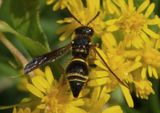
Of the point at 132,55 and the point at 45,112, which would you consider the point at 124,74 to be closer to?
the point at 132,55

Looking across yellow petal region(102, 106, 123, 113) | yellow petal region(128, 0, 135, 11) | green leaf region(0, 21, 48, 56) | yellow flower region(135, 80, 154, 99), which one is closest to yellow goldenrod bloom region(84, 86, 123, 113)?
yellow petal region(102, 106, 123, 113)

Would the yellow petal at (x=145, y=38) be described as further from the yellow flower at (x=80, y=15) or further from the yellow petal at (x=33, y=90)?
the yellow petal at (x=33, y=90)

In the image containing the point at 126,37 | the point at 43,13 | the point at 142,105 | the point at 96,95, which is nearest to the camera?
the point at 96,95

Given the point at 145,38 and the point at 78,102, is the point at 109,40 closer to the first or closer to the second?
the point at 145,38

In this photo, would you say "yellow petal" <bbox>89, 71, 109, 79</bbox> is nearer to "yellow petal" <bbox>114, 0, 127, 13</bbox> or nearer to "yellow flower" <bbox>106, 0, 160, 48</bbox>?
"yellow flower" <bbox>106, 0, 160, 48</bbox>

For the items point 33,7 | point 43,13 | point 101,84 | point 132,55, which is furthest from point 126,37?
point 43,13

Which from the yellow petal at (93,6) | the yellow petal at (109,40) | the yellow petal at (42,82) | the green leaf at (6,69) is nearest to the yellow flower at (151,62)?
the yellow petal at (109,40)

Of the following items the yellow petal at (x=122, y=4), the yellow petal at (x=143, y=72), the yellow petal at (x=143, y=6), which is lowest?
the yellow petal at (x=143, y=72)

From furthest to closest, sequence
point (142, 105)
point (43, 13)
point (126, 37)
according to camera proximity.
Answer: point (43, 13) < point (142, 105) < point (126, 37)
